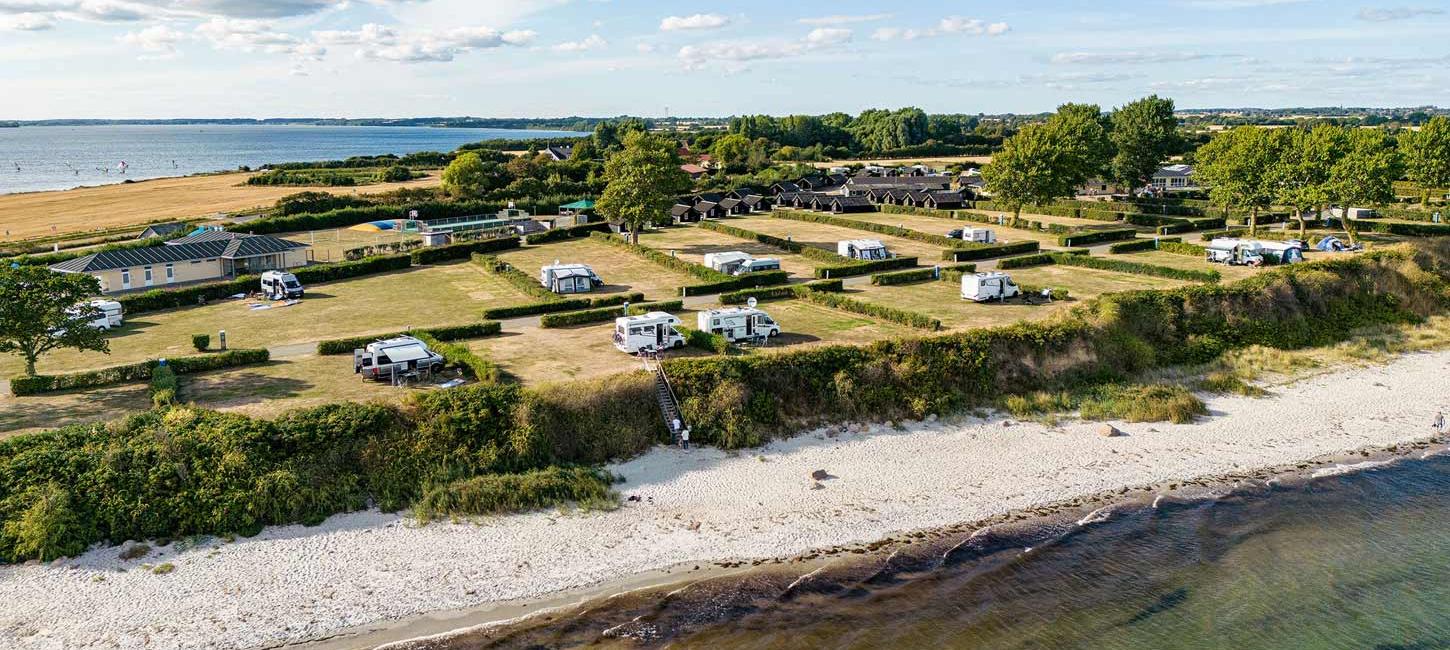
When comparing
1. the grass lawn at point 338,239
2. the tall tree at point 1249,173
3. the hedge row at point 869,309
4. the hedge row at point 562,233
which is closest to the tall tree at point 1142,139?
the tall tree at point 1249,173

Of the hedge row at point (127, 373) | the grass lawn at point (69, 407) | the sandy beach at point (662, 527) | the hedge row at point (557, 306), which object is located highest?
the hedge row at point (557, 306)

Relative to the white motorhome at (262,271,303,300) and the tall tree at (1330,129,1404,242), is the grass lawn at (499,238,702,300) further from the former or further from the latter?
the tall tree at (1330,129,1404,242)

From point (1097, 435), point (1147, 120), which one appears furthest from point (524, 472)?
point (1147, 120)

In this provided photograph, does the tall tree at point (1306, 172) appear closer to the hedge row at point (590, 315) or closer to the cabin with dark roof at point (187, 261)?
the hedge row at point (590, 315)

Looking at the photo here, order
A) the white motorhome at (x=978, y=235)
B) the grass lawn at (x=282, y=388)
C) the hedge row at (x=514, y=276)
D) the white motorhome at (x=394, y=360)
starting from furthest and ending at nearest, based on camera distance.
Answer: the white motorhome at (x=978, y=235) → the hedge row at (x=514, y=276) → the white motorhome at (x=394, y=360) → the grass lawn at (x=282, y=388)

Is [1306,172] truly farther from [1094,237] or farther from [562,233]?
[562,233]

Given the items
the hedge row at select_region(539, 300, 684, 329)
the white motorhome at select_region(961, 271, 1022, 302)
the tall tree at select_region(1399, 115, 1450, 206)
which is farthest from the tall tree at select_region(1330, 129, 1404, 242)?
the hedge row at select_region(539, 300, 684, 329)

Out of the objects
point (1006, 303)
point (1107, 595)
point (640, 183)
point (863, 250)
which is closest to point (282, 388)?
point (1107, 595)
